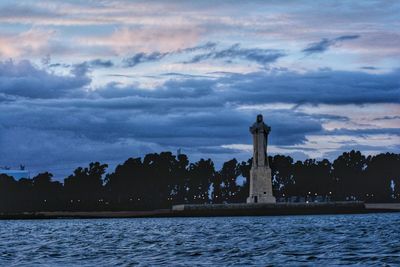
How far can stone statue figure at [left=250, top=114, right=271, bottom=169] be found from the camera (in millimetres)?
157750

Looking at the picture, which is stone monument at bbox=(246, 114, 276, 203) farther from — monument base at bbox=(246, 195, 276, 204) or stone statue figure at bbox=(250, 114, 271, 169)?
monument base at bbox=(246, 195, 276, 204)

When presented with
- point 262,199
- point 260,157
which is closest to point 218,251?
point 260,157

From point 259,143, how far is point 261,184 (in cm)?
797

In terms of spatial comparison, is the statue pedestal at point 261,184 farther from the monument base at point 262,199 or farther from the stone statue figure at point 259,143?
the stone statue figure at point 259,143

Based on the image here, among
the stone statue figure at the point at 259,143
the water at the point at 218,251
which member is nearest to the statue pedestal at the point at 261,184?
the stone statue figure at the point at 259,143

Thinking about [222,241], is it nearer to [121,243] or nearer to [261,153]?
[121,243]

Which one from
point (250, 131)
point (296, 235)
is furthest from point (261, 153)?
point (296, 235)

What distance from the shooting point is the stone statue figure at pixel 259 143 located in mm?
157750

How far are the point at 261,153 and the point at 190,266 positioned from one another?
334 ft

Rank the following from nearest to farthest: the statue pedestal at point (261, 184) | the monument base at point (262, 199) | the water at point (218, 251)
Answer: the water at point (218, 251)
the statue pedestal at point (261, 184)
the monument base at point (262, 199)

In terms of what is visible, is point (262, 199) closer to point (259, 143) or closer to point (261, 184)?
point (261, 184)

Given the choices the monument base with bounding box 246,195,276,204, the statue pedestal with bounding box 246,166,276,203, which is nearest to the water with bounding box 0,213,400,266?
the statue pedestal with bounding box 246,166,276,203

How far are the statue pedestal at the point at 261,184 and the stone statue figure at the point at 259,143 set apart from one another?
1219 millimetres

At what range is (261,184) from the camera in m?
161
